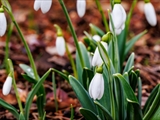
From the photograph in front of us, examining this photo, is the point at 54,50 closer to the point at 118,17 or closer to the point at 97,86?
the point at 118,17

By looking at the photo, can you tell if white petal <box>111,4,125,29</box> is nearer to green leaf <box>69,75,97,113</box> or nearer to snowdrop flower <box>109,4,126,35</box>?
snowdrop flower <box>109,4,126,35</box>

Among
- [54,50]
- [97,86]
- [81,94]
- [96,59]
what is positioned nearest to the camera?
[97,86]

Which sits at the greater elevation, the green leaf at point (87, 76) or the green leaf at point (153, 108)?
the green leaf at point (87, 76)

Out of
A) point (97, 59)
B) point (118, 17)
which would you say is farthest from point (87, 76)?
point (118, 17)

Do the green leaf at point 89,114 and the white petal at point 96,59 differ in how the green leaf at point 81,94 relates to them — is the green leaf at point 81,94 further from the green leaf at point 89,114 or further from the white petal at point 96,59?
the white petal at point 96,59

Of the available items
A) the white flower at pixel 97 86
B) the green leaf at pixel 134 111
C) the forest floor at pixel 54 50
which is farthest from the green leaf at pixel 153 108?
the forest floor at pixel 54 50

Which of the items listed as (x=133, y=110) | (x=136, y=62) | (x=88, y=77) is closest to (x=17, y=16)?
(x=136, y=62)
